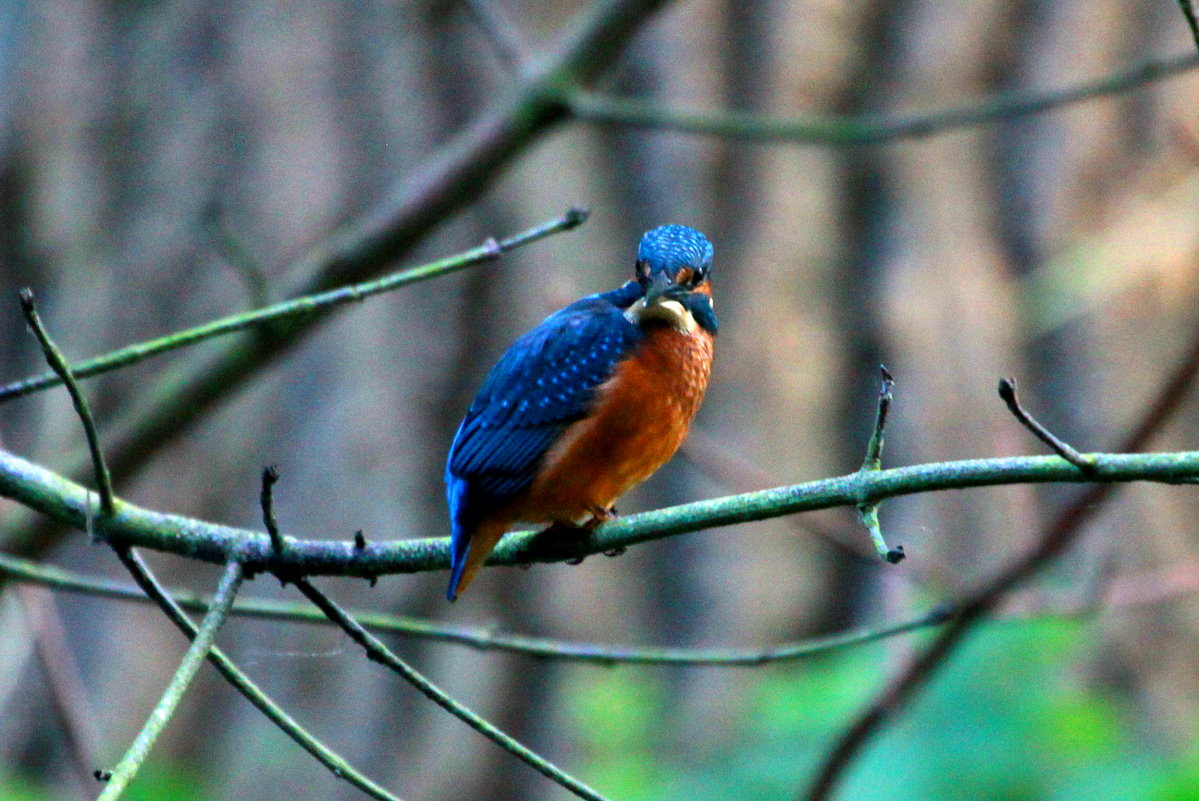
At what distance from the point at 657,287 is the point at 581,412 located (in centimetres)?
36

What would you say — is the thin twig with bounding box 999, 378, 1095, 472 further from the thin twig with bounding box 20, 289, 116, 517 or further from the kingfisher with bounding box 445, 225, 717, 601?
the thin twig with bounding box 20, 289, 116, 517

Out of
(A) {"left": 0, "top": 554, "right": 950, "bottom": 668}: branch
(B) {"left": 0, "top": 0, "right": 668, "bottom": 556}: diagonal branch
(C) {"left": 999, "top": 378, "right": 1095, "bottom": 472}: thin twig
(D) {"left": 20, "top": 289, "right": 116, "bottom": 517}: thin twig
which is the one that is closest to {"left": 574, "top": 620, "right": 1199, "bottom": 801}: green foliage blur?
(A) {"left": 0, "top": 554, "right": 950, "bottom": 668}: branch

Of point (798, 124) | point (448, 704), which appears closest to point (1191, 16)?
point (448, 704)

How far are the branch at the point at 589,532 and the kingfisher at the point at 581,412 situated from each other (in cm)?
12

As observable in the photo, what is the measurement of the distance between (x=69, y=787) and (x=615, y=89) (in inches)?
140

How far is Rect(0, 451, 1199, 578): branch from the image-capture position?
A: 1585mm

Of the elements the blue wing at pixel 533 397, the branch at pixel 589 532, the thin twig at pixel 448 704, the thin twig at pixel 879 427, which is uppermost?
the blue wing at pixel 533 397

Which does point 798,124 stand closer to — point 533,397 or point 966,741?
point 533,397

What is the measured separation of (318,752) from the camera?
6.11 feet

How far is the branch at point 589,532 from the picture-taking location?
1585 millimetres

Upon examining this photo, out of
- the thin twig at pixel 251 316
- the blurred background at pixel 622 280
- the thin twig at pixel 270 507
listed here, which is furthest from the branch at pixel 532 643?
the blurred background at pixel 622 280

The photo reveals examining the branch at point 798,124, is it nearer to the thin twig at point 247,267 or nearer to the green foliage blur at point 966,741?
the thin twig at point 247,267

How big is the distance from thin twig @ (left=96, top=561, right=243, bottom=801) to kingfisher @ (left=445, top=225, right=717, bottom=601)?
1.86 feet

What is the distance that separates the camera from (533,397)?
2.50m
